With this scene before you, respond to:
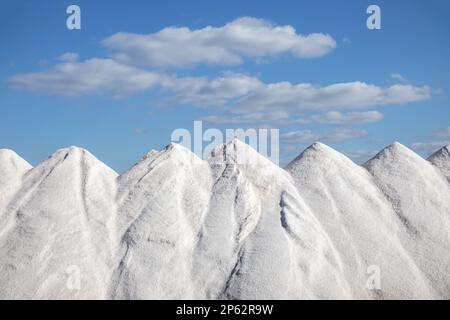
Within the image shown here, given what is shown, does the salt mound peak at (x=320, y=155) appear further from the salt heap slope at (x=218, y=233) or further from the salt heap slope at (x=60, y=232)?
the salt heap slope at (x=60, y=232)

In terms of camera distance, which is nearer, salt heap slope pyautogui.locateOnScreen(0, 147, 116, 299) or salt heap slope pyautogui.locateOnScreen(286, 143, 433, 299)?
salt heap slope pyautogui.locateOnScreen(0, 147, 116, 299)

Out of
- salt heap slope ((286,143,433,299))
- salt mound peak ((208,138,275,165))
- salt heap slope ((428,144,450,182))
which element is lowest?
salt heap slope ((286,143,433,299))

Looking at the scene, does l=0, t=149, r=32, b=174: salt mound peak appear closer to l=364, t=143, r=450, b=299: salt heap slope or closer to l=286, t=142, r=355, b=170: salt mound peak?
l=286, t=142, r=355, b=170: salt mound peak

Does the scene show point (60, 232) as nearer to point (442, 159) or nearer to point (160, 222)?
point (160, 222)

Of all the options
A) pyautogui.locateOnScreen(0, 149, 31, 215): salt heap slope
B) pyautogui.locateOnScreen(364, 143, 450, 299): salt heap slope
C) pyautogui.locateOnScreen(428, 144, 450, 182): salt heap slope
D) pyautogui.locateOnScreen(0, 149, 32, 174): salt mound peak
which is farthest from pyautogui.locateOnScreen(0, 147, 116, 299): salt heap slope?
pyautogui.locateOnScreen(428, 144, 450, 182): salt heap slope

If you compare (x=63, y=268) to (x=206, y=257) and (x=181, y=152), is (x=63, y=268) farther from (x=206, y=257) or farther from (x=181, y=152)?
(x=181, y=152)
